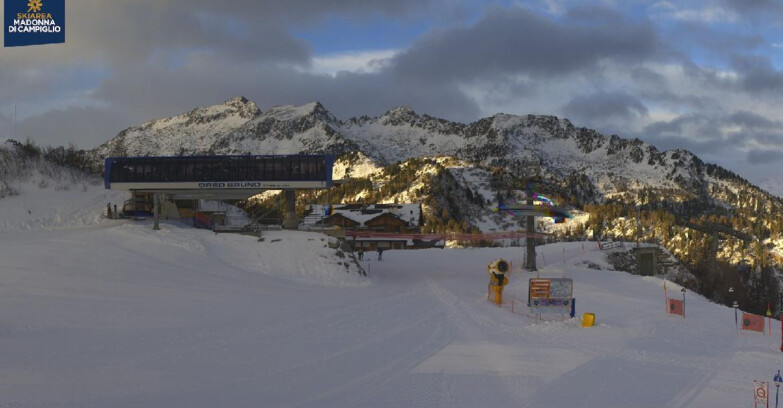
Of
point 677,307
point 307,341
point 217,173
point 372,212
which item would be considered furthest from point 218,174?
point 372,212

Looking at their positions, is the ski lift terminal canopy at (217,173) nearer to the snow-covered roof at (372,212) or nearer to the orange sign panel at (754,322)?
the orange sign panel at (754,322)

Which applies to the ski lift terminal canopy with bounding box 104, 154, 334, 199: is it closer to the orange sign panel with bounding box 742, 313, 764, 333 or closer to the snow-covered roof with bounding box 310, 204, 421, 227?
the orange sign panel with bounding box 742, 313, 764, 333

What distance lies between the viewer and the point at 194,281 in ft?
103

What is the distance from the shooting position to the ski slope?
14.0m

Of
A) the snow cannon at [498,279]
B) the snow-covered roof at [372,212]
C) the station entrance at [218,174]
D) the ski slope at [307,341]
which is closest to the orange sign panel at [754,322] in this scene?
the ski slope at [307,341]

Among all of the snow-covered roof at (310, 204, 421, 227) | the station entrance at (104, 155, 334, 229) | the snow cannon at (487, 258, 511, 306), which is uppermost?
the station entrance at (104, 155, 334, 229)

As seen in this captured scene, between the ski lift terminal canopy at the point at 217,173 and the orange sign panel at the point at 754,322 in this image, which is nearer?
the orange sign panel at the point at 754,322

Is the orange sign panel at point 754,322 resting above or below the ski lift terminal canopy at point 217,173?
below

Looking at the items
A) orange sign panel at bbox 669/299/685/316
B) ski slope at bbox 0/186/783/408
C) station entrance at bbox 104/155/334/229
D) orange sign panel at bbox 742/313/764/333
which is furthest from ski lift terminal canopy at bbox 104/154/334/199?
orange sign panel at bbox 742/313/764/333

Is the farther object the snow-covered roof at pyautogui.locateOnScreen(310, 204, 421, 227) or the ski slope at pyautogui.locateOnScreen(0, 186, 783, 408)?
the snow-covered roof at pyautogui.locateOnScreen(310, 204, 421, 227)

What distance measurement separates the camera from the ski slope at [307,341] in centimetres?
1396

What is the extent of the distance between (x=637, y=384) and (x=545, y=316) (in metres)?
13.7

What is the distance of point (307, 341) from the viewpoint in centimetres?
1998

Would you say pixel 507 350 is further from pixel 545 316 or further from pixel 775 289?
pixel 775 289
